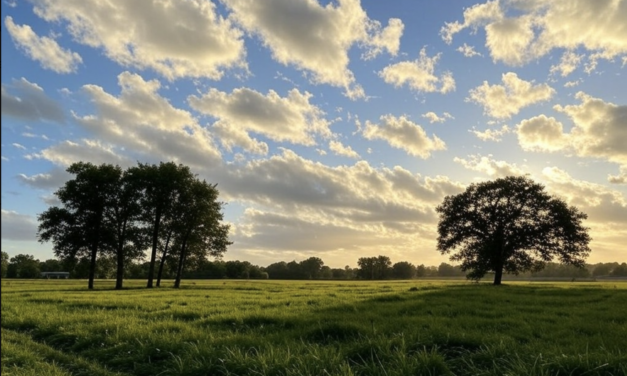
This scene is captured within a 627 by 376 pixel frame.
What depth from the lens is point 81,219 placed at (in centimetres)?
5044

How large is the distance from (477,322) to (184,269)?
152 feet

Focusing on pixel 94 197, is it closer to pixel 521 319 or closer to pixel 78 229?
pixel 78 229

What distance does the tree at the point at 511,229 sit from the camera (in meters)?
48.7

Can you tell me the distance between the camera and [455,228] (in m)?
52.9

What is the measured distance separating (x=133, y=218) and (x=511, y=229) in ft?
143

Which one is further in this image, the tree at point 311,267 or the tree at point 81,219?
the tree at point 311,267

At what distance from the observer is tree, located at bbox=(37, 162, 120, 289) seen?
4997 cm

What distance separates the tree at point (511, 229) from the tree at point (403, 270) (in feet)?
349

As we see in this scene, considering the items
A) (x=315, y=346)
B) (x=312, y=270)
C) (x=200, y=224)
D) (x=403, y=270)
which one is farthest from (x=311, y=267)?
(x=315, y=346)

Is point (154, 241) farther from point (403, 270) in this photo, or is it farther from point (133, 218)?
point (403, 270)

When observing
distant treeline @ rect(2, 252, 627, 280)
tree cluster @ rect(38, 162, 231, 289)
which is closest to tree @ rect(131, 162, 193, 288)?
tree cluster @ rect(38, 162, 231, 289)

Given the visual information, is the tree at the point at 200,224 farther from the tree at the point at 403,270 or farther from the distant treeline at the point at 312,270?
the tree at the point at 403,270

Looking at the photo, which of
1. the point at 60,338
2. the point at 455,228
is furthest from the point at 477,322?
the point at 455,228

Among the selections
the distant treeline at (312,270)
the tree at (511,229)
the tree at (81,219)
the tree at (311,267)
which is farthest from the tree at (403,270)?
the tree at (81,219)
